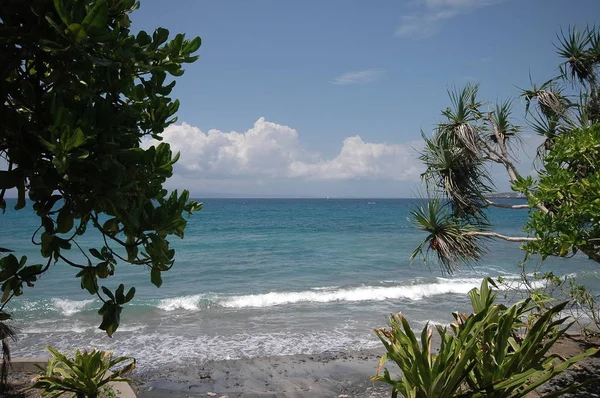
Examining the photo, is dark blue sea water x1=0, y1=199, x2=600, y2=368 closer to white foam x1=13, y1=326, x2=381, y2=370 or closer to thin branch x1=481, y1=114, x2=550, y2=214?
white foam x1=13, y1=326, x2=381, y2=370

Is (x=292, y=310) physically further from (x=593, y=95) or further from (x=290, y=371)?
(x=593, y=95)

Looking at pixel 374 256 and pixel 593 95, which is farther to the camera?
pixel 374 256

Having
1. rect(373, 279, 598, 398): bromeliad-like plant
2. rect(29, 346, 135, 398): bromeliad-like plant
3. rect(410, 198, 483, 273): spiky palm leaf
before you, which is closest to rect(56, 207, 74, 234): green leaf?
rect(373, 279, 598, 398): bromeliad-like plant

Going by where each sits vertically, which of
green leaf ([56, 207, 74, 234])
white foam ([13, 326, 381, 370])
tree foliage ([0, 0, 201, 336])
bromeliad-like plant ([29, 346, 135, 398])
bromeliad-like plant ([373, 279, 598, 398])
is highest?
tree foliage ([0, 0, 201, 336])

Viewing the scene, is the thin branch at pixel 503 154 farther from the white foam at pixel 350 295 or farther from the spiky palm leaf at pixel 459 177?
the white foam at pixel 350 295

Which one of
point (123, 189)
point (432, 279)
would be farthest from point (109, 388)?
point (432, 279)

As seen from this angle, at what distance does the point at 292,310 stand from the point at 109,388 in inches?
318

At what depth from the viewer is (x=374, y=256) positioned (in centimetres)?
2361

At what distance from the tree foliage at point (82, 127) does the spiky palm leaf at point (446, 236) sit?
463 cm

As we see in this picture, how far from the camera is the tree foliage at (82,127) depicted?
1429 mm

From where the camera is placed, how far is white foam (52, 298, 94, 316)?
12.8 m

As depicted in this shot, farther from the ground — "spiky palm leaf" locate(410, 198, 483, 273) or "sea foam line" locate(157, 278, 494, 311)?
"spiky palm leaf" locate(410, 198, 483, 273)

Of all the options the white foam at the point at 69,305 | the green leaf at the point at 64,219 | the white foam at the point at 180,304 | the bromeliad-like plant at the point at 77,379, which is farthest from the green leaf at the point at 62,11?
the white foam at the point at 69,305

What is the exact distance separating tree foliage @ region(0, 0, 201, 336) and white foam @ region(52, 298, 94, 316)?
1235cm
